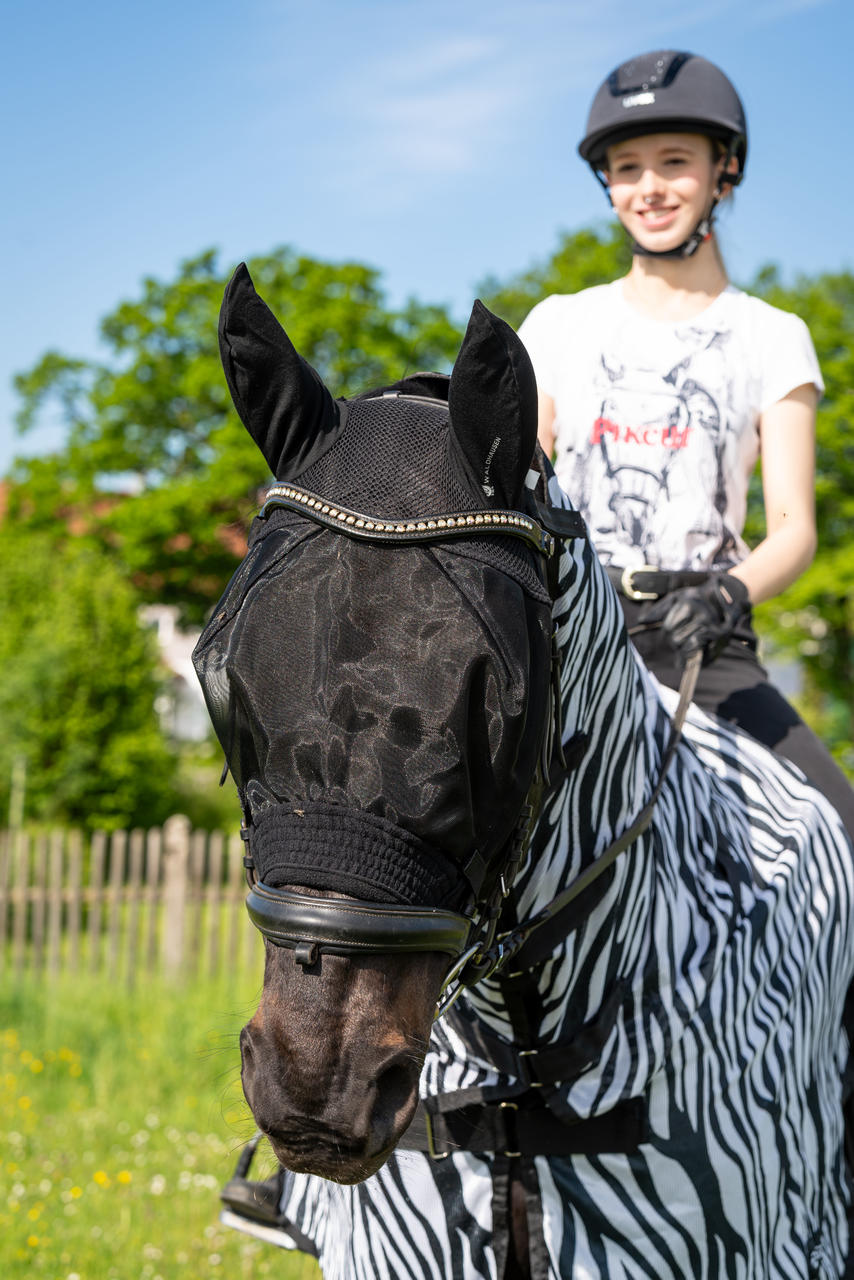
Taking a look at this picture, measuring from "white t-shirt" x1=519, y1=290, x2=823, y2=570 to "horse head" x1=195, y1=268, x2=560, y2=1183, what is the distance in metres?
1.43

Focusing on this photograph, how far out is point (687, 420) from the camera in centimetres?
301

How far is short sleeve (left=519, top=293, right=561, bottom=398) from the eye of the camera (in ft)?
10.4

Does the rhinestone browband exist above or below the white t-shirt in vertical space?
below

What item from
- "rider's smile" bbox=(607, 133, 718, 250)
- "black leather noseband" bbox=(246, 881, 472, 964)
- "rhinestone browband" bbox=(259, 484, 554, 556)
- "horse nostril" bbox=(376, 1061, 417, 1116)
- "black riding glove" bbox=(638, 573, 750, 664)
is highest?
"rider's smile" bbox=(607, 133, 718, 250)

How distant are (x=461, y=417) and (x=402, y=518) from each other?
0.17 metres

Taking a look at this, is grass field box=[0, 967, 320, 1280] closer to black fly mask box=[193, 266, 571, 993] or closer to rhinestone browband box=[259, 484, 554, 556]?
black fly mask box=[193, 266, 571, 993]

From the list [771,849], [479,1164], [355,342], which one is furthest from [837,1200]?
[355,342]

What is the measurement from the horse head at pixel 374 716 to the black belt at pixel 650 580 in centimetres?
123

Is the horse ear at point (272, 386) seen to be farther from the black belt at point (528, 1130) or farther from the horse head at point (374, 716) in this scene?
the black belt at point (528, 1130)

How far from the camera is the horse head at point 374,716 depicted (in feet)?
4.60

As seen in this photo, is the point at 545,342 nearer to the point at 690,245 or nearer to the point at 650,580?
the point at 690,245

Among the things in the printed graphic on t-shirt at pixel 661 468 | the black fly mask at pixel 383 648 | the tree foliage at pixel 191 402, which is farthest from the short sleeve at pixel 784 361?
the tree foliage at pixel 191 402

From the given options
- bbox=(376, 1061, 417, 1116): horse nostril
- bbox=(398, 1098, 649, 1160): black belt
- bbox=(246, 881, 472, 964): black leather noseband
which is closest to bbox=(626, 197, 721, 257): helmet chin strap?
bbox=(398, 1098, 649, 1160): black belt

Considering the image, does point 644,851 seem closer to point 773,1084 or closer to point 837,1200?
point 773,1084
